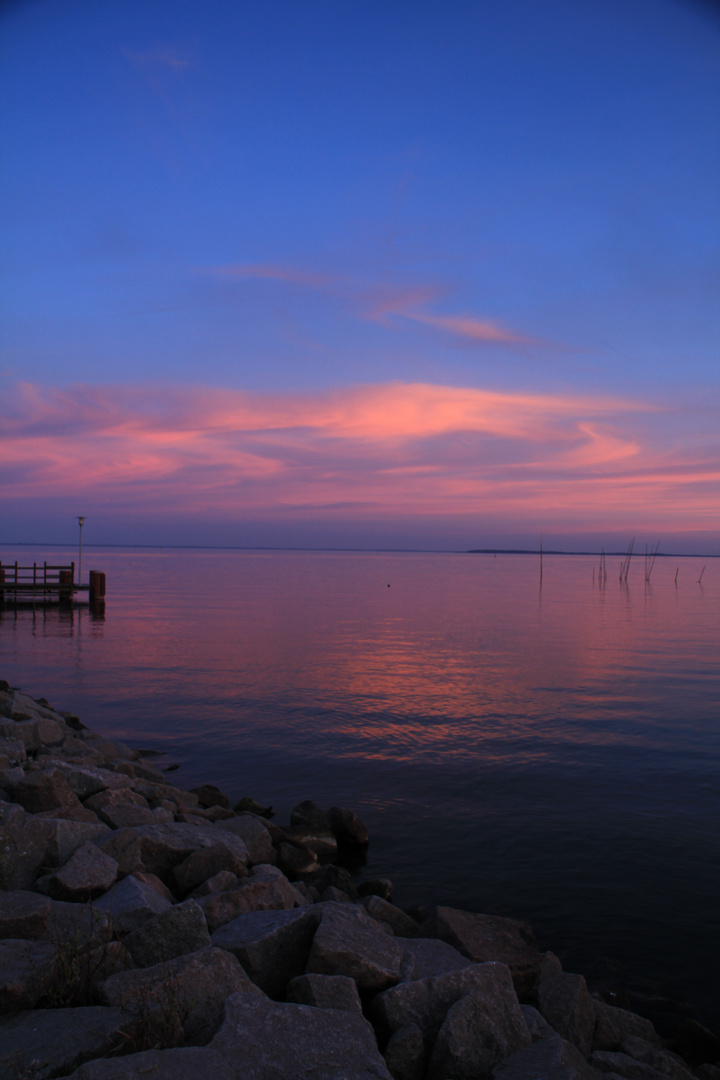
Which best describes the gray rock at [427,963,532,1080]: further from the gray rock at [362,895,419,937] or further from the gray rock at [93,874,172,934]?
the gray rock at [362,895,419,937]

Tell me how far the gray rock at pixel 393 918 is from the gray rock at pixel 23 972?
3388mm

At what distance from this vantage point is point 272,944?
533 cm

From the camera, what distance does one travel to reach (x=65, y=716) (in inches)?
642

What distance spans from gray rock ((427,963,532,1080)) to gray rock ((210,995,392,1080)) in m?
0.52

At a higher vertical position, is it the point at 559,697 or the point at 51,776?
the point at 51,776

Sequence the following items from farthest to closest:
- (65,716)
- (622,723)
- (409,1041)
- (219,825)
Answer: (622,723) < (65,716) < (219,825) < (409,1041)

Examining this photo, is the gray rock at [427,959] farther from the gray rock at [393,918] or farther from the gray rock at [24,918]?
the gray rock at [24,918]

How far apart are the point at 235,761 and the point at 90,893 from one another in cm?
923

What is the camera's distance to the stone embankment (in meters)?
4.11

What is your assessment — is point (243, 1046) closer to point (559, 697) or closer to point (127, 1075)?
point (127, 1075)

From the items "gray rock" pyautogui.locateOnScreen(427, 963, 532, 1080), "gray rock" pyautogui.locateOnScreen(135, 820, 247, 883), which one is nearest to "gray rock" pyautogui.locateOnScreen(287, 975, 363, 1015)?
"gray rock" pyautogui.locateOnScreen(427, 963, 532, 1080)

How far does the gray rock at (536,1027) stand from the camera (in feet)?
16.3

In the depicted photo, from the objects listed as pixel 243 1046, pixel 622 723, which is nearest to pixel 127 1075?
pixel 243 1046

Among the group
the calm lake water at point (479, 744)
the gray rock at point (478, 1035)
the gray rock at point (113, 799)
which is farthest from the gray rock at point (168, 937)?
the calm lake water at point (479, 744)
